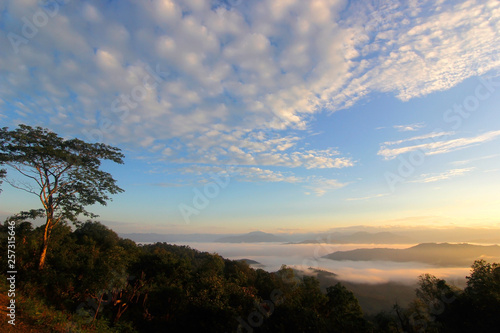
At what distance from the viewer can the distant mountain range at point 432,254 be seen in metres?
123

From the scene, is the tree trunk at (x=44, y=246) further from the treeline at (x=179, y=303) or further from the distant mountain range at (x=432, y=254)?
the distant mountain range at (x=432, y=254)

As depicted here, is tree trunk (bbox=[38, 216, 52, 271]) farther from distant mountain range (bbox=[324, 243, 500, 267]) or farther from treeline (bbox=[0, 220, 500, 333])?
distant mountain range (bbox=[324, 243, 500, 267])

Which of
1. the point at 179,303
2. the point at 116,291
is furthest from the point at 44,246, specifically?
the point at 179,303

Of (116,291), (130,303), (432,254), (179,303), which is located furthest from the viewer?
(432,254)

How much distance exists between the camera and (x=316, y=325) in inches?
637

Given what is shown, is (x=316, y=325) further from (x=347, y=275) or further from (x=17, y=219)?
(x=347, y=275)

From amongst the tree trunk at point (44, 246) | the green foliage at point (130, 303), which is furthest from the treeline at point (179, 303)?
the tree trunk at point (44, 246)

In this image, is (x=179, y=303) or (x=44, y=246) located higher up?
(x=44, y=246)

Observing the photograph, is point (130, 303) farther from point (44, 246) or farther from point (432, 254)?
point (432, 254)

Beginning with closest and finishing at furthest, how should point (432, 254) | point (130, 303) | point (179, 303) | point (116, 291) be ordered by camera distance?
point (116, 291) → point (179, 303) → point (130, 303) → point (432, 254)

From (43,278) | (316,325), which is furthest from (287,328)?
(43,278)

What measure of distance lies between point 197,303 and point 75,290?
10.0 meters

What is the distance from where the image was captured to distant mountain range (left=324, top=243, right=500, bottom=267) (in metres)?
123

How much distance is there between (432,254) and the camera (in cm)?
15875
